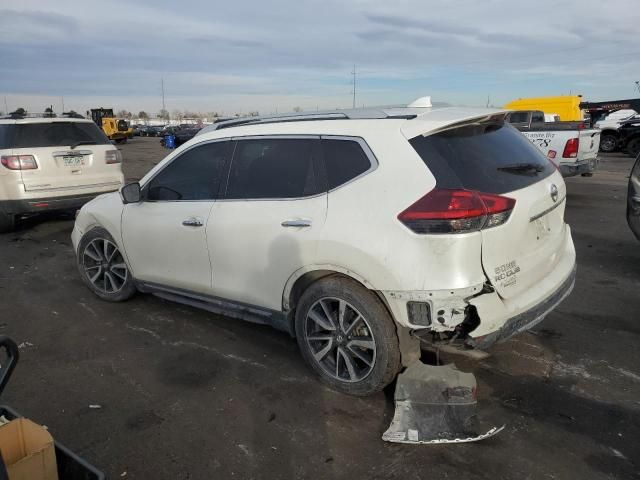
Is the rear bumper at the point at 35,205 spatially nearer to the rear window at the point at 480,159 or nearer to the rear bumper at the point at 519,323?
the rear window at the point at 480,159

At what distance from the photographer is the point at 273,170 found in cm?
372

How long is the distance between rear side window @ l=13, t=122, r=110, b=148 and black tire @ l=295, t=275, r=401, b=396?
20.9ft

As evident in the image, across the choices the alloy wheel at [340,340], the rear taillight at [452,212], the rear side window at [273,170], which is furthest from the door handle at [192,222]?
the rear taillight at [452,212]

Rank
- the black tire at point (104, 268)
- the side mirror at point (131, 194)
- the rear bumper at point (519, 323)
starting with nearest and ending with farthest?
1. the rear bumper at point (519, 323)
2. the side mirror at point (131, 194)
3. the black tire at point (104, 268)

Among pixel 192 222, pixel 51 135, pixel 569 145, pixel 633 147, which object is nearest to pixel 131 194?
pixel 192 222

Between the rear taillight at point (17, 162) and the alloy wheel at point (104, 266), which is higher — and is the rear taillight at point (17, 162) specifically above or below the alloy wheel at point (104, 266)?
above

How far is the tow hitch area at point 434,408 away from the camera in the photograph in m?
2.93

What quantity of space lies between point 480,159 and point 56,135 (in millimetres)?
7258

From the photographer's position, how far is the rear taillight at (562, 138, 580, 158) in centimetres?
1041

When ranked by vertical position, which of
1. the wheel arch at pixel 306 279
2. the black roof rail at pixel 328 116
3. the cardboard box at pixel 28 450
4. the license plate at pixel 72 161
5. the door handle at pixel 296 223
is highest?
the black roof rail at pixel 328 116

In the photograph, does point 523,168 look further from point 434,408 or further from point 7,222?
point 7,222

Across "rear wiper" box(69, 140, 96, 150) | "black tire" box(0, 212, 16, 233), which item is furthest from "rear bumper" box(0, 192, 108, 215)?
"rear wiper" box(69, 140, 96, 150)

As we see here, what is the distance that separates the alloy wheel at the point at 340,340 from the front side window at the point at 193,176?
132cm

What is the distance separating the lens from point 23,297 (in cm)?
551
